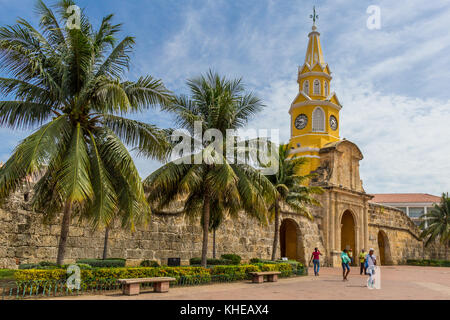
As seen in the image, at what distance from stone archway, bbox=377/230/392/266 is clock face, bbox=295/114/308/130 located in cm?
1150

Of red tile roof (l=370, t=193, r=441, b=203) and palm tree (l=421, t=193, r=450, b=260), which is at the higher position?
red tile roof (l=370, t=193, r=441, b=203)

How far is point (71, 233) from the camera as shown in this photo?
15.1 meters

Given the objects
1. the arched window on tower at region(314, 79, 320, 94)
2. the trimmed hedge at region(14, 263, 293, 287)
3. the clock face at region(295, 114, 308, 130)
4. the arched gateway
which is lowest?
the trimmed hedge at region(14, 263, 293, 287)

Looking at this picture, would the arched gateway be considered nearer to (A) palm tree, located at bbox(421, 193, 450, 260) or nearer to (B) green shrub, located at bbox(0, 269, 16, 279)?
(A) palm tree, located at bbox(421, 193, 450, 260)

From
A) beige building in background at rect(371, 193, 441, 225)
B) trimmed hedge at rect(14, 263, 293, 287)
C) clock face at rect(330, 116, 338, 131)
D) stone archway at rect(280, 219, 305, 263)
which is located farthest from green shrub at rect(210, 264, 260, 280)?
beige building in background at rect(371, 193, 441, 225)

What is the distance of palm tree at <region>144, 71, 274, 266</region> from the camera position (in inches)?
546

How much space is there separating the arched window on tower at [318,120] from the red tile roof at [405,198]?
36.3 m

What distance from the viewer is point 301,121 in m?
34.3

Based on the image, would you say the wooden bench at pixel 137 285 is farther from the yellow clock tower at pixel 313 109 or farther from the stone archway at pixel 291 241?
the yellow clock tower at pixel 313 109

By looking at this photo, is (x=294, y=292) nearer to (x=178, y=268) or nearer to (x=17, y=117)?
(x=178, y=268)

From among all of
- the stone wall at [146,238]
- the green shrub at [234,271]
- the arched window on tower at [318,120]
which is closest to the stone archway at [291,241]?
the stone wall at [146,238]

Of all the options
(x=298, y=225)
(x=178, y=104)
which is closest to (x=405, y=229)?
(x=298, y=225)

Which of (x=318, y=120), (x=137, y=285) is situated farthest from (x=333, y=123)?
(x=137, y=285)

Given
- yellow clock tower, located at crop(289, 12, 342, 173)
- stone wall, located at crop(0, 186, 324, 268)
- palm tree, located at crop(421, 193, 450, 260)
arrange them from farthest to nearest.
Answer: palm tree, located at crop(421, 193, 450, 260)
yellow clock tower, located at crop(289, 12, 342, 173)
stone wall, located at crop(0, 186, 324, 268)
